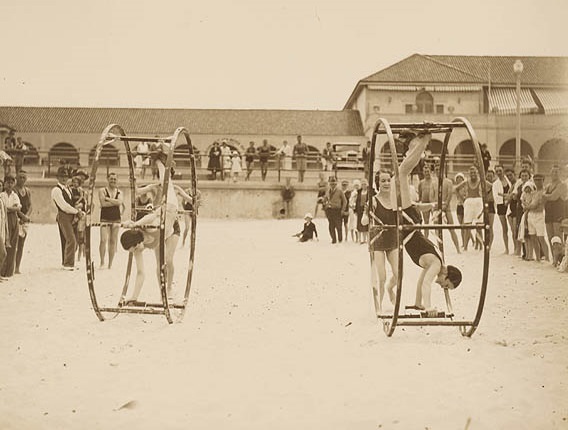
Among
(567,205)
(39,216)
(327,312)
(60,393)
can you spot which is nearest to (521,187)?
(567,205)

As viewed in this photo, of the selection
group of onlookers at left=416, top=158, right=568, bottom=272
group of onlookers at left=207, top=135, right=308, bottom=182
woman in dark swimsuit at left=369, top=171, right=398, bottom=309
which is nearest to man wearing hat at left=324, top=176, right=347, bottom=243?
group of onlookers at left=416, top=158, right=568, bottom=272

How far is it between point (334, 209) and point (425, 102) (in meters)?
11.1

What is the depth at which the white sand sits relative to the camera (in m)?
3.65

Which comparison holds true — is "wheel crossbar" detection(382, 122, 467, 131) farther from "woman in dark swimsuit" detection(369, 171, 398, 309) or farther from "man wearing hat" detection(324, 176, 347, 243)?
"man wearing hat" detection(324, 176, 347, 243)

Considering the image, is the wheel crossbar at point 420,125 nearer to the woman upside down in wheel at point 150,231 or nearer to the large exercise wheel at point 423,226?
the large exercise wheel at point 423,226

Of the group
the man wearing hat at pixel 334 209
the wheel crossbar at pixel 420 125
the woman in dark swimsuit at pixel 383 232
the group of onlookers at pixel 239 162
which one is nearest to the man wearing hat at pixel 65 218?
the woman in dark swimsuit at pixel 383 232

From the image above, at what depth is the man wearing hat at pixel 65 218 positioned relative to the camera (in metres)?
8.17

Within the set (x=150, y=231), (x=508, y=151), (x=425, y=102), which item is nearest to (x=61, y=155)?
(x=150, y=231)

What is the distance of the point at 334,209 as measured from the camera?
12.8 metres

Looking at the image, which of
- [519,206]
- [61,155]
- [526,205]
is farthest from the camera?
[61,155]

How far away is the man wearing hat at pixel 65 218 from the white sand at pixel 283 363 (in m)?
1.20

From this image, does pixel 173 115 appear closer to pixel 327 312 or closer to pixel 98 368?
pixel 327 312

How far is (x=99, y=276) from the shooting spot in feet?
27.2

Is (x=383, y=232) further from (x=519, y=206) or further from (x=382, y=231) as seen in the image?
(x=519, y=206)
